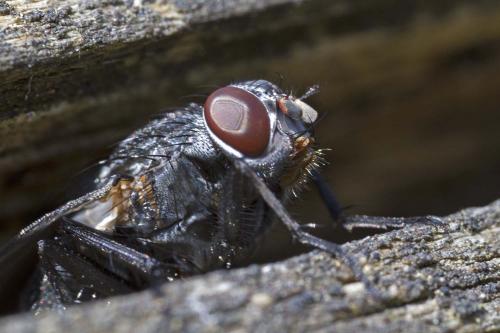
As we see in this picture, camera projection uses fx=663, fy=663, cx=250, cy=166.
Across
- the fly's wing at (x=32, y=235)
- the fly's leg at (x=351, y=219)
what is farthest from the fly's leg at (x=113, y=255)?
the fly's leg at (x=351, y=219)

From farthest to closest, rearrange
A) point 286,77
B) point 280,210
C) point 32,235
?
point 286,77 < point 32,235 < point 280,210

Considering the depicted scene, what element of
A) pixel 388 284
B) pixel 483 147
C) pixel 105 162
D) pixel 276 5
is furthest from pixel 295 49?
pixel 388 284

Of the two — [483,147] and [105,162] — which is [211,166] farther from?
[483,147]

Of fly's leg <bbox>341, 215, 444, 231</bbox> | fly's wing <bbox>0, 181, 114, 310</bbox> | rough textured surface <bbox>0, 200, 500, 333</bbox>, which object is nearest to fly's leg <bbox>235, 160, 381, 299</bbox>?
rough textured surface <bbox>0, 200, 500, 333</bbox>

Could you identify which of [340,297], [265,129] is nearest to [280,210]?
[265,129]

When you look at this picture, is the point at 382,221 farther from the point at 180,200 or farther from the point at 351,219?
the point at 180,200

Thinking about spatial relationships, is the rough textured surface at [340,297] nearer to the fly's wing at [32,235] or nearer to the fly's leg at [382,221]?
the fly's leg at [382,221]
